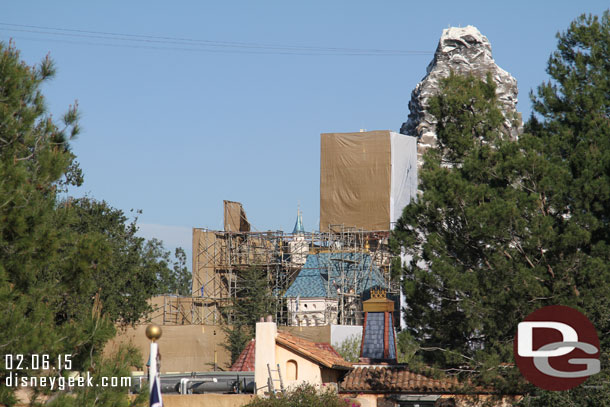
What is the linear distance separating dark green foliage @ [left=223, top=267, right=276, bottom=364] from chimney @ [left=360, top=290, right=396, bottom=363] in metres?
18.0

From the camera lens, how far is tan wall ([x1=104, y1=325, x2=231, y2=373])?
2416 inches

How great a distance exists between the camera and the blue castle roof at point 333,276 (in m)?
68.9

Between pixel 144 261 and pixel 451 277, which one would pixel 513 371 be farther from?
pixel 144 261

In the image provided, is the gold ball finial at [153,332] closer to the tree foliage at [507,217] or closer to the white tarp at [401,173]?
the tree foliage at [507,217]

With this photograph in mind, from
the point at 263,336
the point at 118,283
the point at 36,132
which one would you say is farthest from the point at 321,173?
the point at 36,132

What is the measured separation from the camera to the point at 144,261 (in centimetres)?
5788

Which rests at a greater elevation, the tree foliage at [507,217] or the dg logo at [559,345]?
the tree foliage at [507,217]

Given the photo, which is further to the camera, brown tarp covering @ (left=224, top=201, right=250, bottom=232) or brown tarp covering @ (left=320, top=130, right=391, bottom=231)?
brown tarp covering @ (left=320, top=130, right=391, bottom=231)

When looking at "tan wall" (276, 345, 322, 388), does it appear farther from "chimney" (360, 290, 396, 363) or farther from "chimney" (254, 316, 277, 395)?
"chimney" (360, 290, 396, 363)

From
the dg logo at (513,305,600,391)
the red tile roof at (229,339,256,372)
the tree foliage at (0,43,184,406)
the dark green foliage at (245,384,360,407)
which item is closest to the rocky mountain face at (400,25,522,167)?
the red tile roof at (229,339,256,372)

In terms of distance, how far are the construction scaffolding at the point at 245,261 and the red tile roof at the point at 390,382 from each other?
36912 mm

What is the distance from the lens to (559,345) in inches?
851

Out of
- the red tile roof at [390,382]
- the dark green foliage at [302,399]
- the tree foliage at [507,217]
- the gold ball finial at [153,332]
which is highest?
the tree foliage at [507,217]

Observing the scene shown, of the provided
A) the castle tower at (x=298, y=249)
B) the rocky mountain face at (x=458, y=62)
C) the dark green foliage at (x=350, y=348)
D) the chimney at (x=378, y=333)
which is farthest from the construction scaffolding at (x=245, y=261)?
the rocky mountain face at (x=458, y=62)
